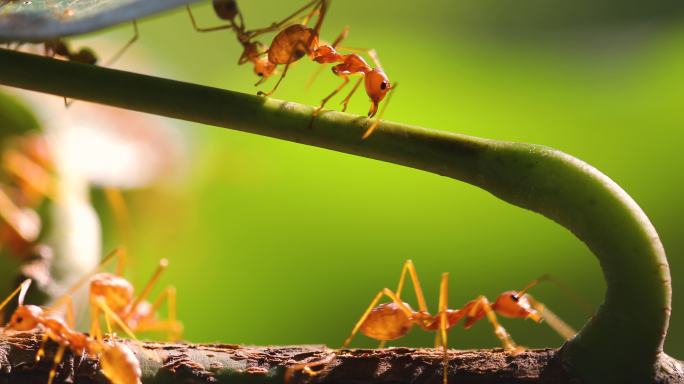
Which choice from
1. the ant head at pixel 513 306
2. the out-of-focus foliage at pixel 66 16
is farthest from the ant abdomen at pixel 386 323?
the out-of-focus foliage at pixel 66 16

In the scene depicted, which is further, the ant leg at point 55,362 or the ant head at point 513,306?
the ant head at point 513,306

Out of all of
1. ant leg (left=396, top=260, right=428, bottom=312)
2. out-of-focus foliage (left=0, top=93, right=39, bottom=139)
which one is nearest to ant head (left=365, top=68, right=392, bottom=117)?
ant leg (left=396, top=260, right=428, bottom=312)

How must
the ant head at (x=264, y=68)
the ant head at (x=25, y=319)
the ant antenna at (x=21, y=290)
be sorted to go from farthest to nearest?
the ant head at (x=264, y=68) → the ant antenna at (x=21, y=290) → the ant head at (x=25, y=319)

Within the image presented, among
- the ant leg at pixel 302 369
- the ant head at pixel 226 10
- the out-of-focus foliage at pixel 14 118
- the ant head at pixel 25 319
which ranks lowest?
the ant leg at pixel 302 369

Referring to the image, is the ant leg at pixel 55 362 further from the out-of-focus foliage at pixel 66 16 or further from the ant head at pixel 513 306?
the ant head at pixel 513 306

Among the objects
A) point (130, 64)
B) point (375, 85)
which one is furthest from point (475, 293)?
point (130, 64)

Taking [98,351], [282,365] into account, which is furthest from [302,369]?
[98,351]

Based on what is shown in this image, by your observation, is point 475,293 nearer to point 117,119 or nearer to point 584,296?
point 584,296
